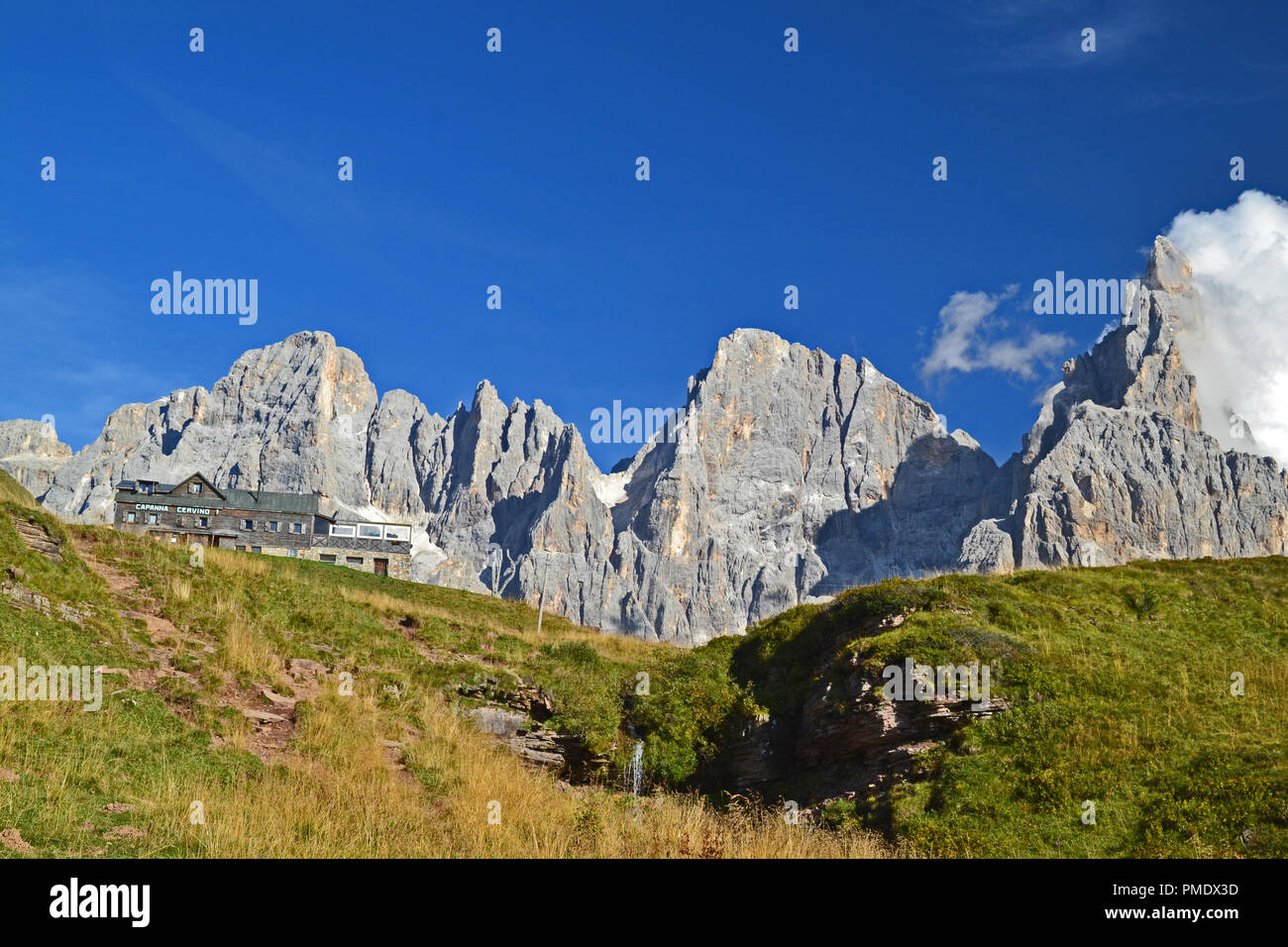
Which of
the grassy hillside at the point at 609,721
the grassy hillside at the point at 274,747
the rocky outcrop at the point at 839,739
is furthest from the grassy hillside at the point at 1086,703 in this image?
the grassy hillside at the point at 274,747

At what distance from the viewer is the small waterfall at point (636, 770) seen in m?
22.2

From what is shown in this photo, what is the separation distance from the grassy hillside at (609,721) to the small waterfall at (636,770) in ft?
0.84

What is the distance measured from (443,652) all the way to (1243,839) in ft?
71.9

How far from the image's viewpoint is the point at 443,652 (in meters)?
27.9

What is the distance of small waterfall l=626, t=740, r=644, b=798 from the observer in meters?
22.2

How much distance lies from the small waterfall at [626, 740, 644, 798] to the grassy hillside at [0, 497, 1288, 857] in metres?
0.26

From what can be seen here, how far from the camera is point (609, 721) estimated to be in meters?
23.9

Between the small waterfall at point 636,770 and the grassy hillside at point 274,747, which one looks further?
the small waterfall at point 636,770

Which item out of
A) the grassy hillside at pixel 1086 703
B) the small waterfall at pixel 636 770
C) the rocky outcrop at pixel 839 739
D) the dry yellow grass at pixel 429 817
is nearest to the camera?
the dry yellow grass at pixel 429 817

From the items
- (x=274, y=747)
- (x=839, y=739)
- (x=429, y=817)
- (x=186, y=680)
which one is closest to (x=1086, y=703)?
(x=839, y=739)

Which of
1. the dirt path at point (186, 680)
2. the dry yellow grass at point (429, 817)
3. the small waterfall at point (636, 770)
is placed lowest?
the small waterfall at point (636, 770)

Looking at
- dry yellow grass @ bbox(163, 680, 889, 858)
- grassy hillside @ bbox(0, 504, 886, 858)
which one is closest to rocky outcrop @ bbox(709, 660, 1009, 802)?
grassy hillside @ bbox(0, 504, 886, 858)

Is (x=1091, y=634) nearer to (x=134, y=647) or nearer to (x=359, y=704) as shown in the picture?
(x=359, y=704)

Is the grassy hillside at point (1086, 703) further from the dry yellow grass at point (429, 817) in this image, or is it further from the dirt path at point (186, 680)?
the dirt path at point (186, 680)
